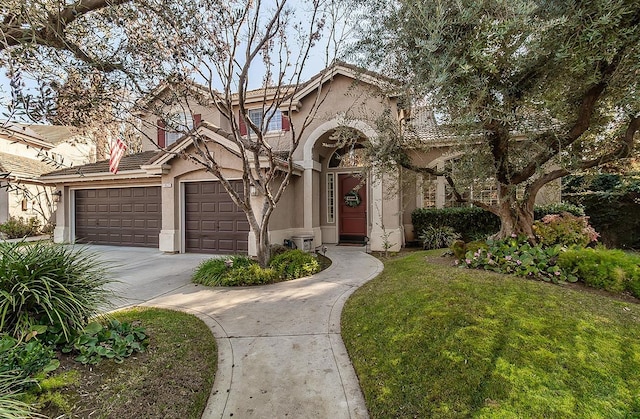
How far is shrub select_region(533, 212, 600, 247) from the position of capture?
6449mm

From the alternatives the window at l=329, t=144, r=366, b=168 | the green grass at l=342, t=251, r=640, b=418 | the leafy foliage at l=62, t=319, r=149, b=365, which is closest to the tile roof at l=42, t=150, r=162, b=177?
the window at l=329, t=144, r=366, b=168

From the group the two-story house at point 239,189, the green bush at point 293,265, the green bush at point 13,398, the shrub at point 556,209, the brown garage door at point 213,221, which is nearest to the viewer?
the green bush at point 13,398

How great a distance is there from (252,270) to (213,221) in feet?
14.3

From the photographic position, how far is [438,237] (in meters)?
10.3

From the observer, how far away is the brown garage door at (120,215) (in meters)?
12.1

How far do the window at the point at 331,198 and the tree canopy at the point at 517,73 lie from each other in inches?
257

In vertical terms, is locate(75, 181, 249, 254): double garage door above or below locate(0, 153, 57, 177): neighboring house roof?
below

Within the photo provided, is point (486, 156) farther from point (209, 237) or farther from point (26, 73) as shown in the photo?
point (209, 237)

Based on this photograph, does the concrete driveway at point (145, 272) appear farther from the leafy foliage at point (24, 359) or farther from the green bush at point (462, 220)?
the green bush at point (462, 220)

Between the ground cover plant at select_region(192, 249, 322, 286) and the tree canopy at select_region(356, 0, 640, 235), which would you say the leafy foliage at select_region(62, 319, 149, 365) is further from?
the tree canopy at select_region(356, 0, 640, 235)

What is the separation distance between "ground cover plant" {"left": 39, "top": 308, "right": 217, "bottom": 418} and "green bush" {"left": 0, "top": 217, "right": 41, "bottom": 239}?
55.5 ft

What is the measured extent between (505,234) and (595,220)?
6.54 metres

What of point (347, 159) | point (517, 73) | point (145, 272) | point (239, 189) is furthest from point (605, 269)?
point (145, 272)

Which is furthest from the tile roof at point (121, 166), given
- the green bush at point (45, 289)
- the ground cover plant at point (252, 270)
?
the green bush at point (45, 289)
